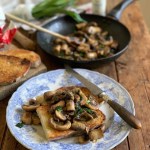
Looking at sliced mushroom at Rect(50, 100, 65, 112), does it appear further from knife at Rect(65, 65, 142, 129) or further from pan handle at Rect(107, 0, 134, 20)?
pan handle at Rect(107, 0, 134, 20)

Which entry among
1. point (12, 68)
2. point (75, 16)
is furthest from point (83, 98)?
point (75, 16)

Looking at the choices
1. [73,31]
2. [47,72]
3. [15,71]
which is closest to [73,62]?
[47,72]

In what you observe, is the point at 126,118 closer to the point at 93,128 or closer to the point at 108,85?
the point at 93,128

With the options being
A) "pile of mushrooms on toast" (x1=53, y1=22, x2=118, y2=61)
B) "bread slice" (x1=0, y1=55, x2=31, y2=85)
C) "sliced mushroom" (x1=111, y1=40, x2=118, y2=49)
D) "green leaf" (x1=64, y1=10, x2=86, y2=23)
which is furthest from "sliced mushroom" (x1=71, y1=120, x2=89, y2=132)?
"green leaf" (x1=64, y1=10, x2=86, y2=23)

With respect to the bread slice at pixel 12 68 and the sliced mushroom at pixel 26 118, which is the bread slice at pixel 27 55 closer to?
the bread slice at pixel 12 68

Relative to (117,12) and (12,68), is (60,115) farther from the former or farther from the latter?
(117,12)

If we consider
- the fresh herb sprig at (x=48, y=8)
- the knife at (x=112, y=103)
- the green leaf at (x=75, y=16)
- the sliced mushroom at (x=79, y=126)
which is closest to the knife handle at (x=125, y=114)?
the knife at (x=112, y=103)
